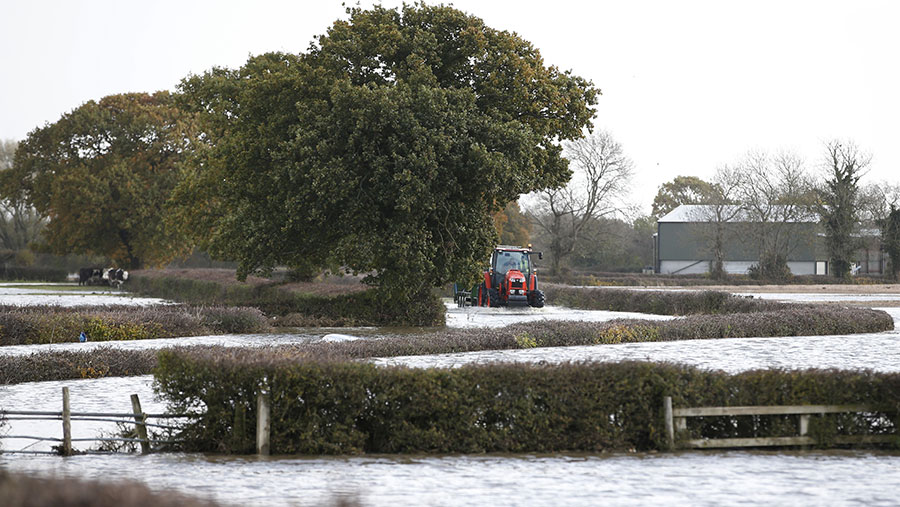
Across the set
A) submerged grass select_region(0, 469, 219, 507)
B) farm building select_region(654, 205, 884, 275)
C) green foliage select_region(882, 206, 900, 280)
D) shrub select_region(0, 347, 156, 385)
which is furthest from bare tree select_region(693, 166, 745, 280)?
A: submerged grass select_region(0, 469, 219, 507)

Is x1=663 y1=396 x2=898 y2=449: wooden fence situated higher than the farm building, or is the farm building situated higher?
the farm building

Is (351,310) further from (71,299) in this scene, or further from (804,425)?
(804,425)

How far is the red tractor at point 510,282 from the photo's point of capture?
44625mm

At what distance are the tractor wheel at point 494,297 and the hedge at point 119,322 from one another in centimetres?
1524

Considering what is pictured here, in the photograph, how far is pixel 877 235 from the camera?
81.1 metres

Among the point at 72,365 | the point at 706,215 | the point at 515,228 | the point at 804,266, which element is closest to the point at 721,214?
the point at 706,215

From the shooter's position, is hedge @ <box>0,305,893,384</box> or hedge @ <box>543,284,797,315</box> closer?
hedge @ <box>0,305,893,384</box>

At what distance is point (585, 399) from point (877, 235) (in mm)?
76304

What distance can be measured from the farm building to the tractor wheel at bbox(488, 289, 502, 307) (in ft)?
136

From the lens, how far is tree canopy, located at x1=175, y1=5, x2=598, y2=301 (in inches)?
1152

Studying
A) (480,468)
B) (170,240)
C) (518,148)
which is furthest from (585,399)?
(170,240)

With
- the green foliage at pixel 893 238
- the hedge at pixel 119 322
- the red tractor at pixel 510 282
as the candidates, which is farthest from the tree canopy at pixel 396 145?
the green foliage at pixel 893 238

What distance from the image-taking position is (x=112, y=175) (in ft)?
233

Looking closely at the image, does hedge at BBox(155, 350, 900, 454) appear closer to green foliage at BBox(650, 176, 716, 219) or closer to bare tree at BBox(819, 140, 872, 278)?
bare tree at BBox(819, 140, 872, 278)
